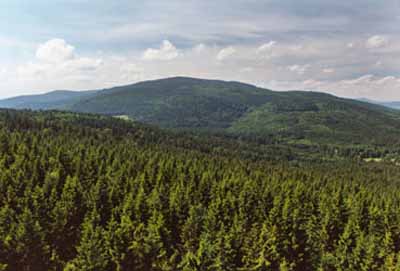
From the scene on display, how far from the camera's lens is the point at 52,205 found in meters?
67.0

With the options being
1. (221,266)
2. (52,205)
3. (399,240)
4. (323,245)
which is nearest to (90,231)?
(52,205)

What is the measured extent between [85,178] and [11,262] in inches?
1571

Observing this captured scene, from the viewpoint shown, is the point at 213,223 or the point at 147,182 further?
the point at 147,182

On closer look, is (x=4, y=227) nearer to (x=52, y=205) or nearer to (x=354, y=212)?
(x=52, y=205)

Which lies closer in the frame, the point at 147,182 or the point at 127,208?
the point at 127,208

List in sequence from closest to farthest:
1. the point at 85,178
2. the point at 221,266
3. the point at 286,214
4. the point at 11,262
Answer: the point at 221,266, the point at 11,262, the point at 286,214, the point at 85,178

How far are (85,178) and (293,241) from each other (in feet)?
184

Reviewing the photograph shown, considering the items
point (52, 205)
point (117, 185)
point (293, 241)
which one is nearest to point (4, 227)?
point (52, 205)

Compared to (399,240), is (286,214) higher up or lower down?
higher up

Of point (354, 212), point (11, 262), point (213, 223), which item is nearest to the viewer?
point (11, 262)

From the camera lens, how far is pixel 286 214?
231ft

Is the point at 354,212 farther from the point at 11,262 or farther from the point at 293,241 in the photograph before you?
the point at 11,262

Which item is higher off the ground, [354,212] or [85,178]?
[85,178]

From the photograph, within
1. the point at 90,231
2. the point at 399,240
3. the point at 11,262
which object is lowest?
the point at 399,240
